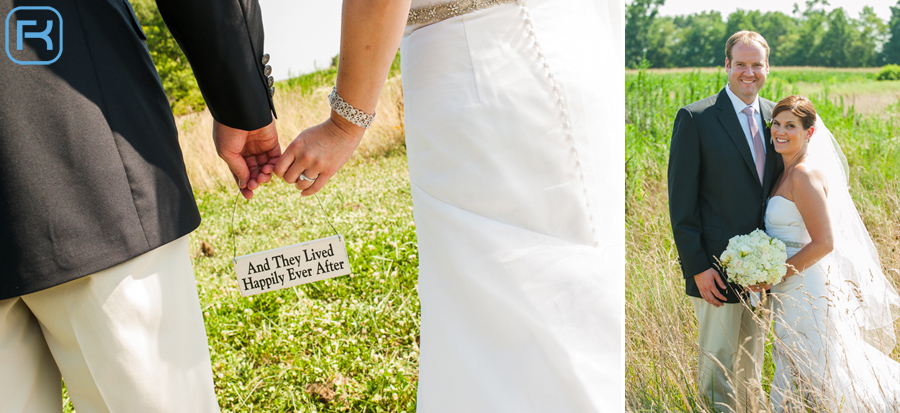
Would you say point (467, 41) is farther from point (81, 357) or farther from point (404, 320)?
point (404, 320)

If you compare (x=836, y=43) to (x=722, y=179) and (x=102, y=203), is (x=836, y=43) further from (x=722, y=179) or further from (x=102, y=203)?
(x=102, y=203)

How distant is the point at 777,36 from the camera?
60250mm

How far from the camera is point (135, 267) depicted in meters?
1.14

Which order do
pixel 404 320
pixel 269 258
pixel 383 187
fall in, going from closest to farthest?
pixel 269 258 < pixel 404 320 < pixel 383 187

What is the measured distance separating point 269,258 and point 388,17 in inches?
39.9

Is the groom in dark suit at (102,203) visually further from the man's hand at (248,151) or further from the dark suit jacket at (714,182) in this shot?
the dark suit jacket at (714,182)

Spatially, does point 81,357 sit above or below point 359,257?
above

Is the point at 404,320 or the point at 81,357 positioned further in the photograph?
the point at 404,320

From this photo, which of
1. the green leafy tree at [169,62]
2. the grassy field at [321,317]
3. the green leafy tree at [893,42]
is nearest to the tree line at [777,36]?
the green leafy tree at [893,42]

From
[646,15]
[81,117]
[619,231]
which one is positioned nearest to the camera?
[81,117]

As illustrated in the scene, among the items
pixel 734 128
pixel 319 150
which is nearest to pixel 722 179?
pixel 734 128

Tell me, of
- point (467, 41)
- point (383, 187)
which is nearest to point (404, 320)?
point (467, 41)

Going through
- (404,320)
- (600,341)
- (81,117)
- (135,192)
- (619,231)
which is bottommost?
(404,320)

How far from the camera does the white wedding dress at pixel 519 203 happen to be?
1.15 metres
